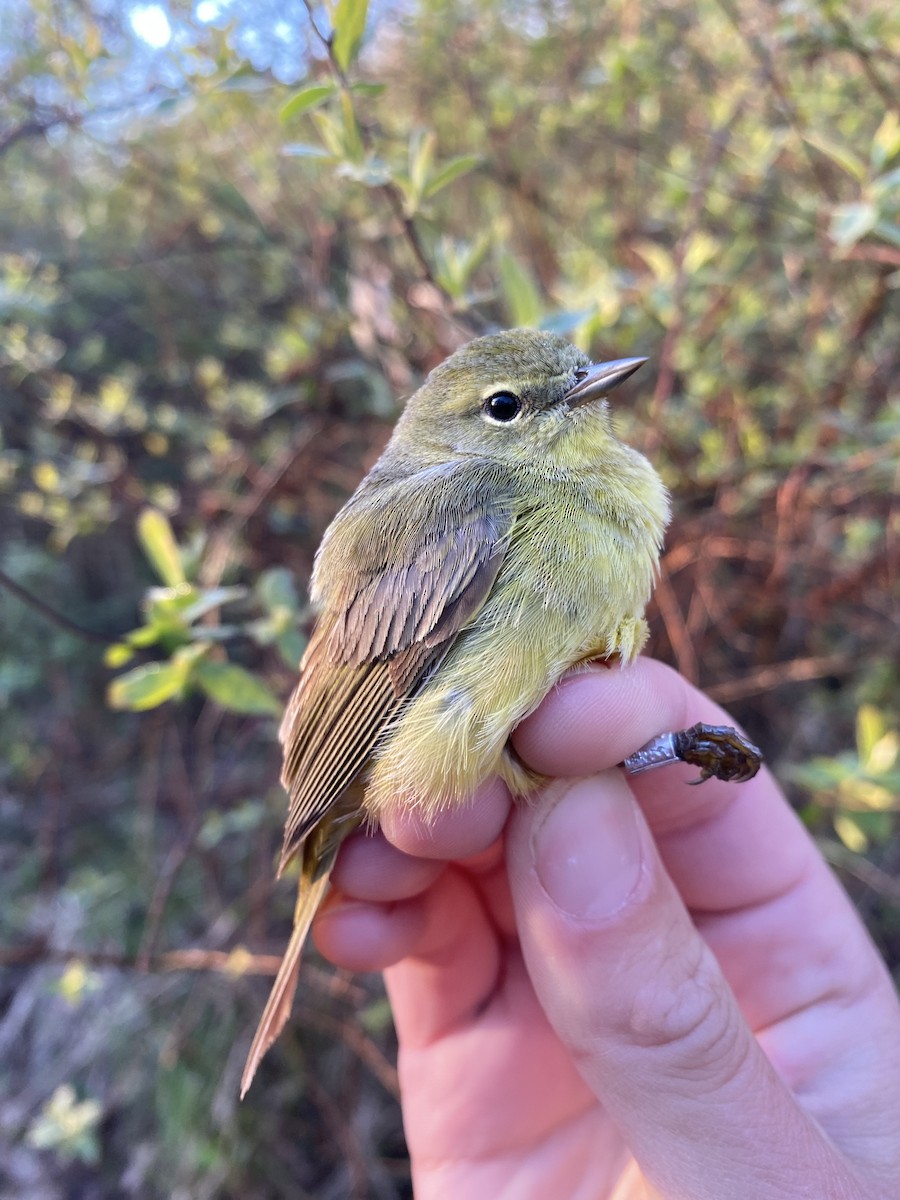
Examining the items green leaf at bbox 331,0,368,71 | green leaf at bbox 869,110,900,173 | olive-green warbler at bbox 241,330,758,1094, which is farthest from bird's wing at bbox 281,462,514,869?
green leaf at bbox 869,110,900,173

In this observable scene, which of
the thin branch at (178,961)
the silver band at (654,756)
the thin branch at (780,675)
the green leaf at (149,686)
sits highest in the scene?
the green leaf at (149,686)

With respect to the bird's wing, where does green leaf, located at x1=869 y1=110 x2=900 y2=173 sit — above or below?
above

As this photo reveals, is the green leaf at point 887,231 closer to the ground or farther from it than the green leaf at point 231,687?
farther from it

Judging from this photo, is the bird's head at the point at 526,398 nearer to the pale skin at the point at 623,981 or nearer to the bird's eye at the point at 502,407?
the bird's eye at the point at 502,407

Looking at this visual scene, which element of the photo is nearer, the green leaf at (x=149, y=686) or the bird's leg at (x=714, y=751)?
the bird's leg at (x=714, y=751)

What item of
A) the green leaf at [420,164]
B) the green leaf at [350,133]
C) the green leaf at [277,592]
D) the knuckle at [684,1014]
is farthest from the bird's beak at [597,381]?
the knuckle at [684,1014]

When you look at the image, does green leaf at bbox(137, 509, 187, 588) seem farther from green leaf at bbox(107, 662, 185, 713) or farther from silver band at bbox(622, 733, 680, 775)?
silver band at bbox(622, 733, 680, 775)
